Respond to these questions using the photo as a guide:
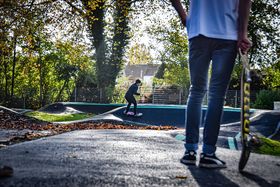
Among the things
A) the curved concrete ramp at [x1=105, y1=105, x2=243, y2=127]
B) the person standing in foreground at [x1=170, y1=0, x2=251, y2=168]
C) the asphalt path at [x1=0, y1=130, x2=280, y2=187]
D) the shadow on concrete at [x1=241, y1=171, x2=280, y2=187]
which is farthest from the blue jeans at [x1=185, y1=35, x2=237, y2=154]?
the curved concrete ramp at [x1=105, y1=105, x2=243, y2=127]

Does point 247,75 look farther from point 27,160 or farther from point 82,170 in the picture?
point 27,160

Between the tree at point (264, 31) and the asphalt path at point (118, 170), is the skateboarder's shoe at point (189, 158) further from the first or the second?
the tree at point (264, 31)

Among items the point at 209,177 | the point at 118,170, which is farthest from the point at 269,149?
the point at 118,170

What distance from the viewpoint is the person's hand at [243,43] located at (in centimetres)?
256

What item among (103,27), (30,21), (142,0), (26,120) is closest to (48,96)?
(103,27)

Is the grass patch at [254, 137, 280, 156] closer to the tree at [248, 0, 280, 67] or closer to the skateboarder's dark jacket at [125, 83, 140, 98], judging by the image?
the skateboarder's dark jacket at [125, 83, 140, 98]

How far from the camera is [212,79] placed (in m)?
2.66

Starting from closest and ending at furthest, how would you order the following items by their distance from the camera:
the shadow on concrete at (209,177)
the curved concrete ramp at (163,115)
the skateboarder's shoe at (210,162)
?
1. the shadow on concrete at (209,177)
2. the skateboarder's shoe at (210,162)
3. the curved concrete ramp at (163,115)

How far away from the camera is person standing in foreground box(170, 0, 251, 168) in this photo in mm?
2586

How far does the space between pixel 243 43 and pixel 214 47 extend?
0.20 m

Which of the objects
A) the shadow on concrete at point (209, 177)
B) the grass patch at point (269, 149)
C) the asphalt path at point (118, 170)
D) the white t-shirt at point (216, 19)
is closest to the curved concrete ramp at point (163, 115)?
the grass patch at point (269, 149)

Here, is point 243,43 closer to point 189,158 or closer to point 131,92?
point 189,158

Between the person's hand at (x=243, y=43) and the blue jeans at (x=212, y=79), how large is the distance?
0.13 ft

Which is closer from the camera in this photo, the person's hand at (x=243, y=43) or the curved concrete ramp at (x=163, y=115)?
the person's hand at (x=243, y=43)
